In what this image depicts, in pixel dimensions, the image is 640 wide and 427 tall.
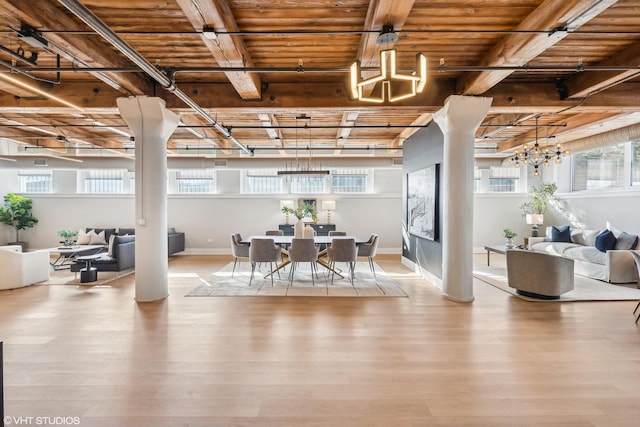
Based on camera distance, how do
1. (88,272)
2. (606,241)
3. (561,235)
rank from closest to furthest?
(88,272), (606,241), (561,235)

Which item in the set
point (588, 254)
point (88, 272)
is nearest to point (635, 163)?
point (588, 254)

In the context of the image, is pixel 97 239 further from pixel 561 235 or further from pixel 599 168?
pixel 599 168

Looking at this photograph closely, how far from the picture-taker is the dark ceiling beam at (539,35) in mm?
2811

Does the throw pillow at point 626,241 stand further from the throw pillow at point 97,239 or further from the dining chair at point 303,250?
the throw pillow at point 97,239

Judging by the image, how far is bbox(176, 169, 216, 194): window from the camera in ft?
36.0

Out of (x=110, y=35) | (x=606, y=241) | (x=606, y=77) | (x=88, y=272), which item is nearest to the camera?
(x=110, y=35)

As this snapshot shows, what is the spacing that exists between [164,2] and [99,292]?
496 cm

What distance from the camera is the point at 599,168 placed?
8.49 m

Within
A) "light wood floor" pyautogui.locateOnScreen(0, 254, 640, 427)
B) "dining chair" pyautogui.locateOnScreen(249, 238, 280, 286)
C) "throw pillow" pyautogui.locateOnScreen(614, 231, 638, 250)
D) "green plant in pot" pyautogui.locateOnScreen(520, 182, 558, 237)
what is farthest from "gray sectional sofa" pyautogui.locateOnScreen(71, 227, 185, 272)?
"green plant in pot" pyautogui.locateOnScreen(520, 182, 558, 237)

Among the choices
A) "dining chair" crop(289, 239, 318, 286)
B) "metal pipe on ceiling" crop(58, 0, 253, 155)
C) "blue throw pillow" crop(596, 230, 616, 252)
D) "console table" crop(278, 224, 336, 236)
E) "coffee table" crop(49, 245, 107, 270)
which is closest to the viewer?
"metal pipe on ceiling" crop(58, 0, 253, 155)

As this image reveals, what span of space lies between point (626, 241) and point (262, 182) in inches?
373

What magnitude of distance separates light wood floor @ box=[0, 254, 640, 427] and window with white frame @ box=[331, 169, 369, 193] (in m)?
6.41

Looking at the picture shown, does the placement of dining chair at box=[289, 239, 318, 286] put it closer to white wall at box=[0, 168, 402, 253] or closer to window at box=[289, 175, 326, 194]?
white wall at box=[0, 168, 402, 253]

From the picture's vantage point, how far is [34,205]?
10633 mm
